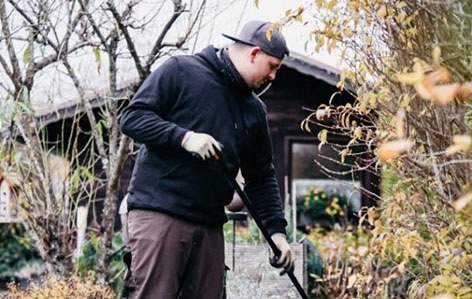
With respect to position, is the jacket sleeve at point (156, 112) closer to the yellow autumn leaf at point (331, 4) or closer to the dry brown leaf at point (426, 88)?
the yellow autumn leaf at point (331, 4)

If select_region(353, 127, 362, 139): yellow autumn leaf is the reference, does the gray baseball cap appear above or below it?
above

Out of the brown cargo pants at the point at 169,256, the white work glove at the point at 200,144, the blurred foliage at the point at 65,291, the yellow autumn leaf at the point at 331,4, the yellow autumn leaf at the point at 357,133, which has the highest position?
the yellow autumn leaf at the point at 331,4

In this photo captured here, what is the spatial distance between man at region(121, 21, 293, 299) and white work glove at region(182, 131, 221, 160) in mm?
76

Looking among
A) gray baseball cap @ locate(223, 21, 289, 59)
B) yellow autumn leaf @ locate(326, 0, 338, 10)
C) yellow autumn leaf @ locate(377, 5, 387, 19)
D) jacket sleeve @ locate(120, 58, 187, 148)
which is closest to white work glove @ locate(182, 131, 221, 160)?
jacket sleeve @ locate(120, 58, 187, 148)

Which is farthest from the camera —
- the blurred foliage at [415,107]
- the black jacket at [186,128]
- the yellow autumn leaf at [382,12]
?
the black jacket at [186,128]

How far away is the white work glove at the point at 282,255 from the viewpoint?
14.6ft

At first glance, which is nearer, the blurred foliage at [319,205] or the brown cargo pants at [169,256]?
the brown cargo pants at [169,256]

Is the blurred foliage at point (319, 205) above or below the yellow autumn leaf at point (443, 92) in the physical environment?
above

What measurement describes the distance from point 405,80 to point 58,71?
16.7 feet

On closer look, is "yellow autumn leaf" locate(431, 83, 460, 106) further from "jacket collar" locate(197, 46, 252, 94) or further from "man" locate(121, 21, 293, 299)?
"jacket collar" locate(197, 46, 252, 94)

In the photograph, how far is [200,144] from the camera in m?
3.72

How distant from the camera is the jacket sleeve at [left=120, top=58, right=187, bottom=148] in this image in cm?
383

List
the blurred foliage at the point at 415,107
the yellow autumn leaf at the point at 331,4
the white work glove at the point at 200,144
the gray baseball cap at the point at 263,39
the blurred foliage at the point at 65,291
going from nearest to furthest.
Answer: the blurred foliage at the point at 415,107, the yellow autumn leaf at the point at 331,4, the white work glove at the point at 200,144, the gray baseball cap at the point at 263,39, the blurred foliage at the point at 65,291

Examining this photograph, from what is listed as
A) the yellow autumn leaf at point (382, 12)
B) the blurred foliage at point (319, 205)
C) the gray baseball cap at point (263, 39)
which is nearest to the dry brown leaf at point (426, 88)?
the yellow autumn leaf at point (382, 12)
